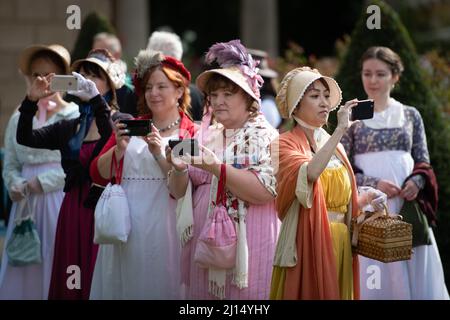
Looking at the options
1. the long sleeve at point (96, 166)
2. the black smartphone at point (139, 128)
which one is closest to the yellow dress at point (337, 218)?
the black smartphone at point (139, 128)

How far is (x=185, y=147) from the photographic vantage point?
14.2ft

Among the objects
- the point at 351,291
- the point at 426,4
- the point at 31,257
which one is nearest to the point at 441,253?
the point at 351,291

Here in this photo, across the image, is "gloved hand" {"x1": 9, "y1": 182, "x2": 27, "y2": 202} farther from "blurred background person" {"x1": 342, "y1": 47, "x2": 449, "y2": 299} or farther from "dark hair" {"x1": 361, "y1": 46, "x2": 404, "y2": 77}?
"dark hair" {"x1": 361, "y1": 46, "x2": 404, "y2": 77}

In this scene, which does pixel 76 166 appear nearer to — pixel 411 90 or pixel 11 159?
pixel 11 159

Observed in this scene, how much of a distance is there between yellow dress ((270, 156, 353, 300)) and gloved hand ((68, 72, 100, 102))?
5.05 feet

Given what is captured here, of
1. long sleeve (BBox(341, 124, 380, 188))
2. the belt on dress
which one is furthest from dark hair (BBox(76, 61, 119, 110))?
the belt on dress

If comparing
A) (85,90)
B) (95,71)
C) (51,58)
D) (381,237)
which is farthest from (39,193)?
(381,237)

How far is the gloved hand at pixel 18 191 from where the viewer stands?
5.94 m

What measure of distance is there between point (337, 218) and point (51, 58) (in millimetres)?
2602

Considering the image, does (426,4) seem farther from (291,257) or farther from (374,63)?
(291,257)

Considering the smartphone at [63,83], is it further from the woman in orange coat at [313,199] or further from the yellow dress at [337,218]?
the yellow dress at [337,218]

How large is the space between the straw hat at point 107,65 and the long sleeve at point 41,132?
380 mm

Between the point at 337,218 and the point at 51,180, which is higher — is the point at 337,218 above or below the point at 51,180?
below
